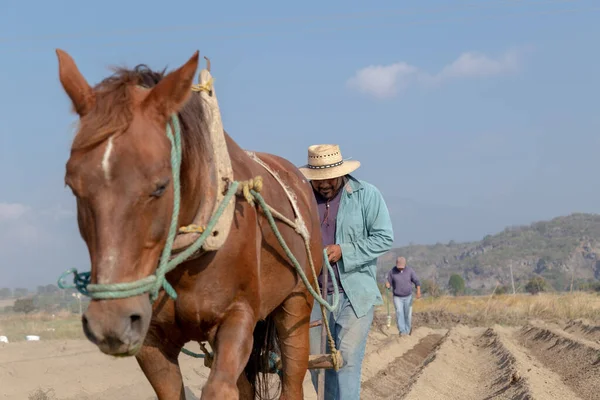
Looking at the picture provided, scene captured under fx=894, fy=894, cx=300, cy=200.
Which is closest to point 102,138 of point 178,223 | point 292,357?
point 178,223

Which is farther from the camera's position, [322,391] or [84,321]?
[322,391]

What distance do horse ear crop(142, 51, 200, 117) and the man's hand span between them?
2626 mm

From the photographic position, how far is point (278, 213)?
15.6 ft

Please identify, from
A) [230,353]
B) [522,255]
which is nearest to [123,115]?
[230,353]

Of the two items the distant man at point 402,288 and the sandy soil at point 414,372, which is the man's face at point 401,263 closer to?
the distant man at point 402,288

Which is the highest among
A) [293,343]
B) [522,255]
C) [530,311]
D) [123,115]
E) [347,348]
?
[123,115]

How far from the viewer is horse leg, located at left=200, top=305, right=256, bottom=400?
13.0 ft

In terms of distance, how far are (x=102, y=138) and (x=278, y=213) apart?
4.85ft

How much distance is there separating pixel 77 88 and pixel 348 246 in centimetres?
292

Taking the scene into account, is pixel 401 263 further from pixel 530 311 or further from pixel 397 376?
pixel 530 311

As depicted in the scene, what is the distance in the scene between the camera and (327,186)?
6426mm

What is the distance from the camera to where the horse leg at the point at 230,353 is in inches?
156

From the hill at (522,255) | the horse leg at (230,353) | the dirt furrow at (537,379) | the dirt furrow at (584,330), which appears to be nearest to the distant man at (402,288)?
the dirt furrow at (584,330)

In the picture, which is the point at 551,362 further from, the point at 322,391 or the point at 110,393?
the point at 322,391
